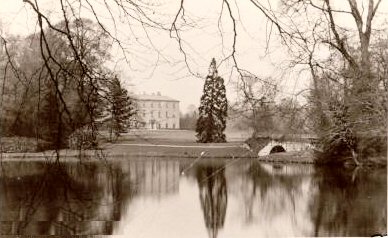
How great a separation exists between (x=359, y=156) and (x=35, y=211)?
2.60m

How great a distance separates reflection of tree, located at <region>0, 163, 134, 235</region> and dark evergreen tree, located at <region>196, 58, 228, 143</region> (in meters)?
0.73

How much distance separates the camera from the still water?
11.9 feet

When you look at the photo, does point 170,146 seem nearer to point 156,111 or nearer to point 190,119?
point 190,119

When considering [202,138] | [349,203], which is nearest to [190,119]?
[202,138]

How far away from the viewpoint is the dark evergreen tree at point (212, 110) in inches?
132

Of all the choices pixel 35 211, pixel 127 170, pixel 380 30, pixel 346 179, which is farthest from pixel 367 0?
pixel 35 211

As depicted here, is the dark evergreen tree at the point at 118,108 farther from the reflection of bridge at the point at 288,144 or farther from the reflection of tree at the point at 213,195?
the reflection of bridge at the point at 288,144

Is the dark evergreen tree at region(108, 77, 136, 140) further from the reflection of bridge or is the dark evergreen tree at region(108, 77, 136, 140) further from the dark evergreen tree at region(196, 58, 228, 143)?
the reflection of bridge

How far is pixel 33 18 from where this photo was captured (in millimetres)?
2828

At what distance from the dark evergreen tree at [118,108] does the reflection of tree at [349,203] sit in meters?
1.71

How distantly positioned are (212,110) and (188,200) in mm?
950

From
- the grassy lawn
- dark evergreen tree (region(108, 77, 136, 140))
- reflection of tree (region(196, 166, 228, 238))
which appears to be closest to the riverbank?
the grassy lawn

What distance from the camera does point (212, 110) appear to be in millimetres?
3656

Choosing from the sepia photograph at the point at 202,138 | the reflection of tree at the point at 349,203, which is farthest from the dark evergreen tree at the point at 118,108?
the reflection of tree at the point at 349,203
